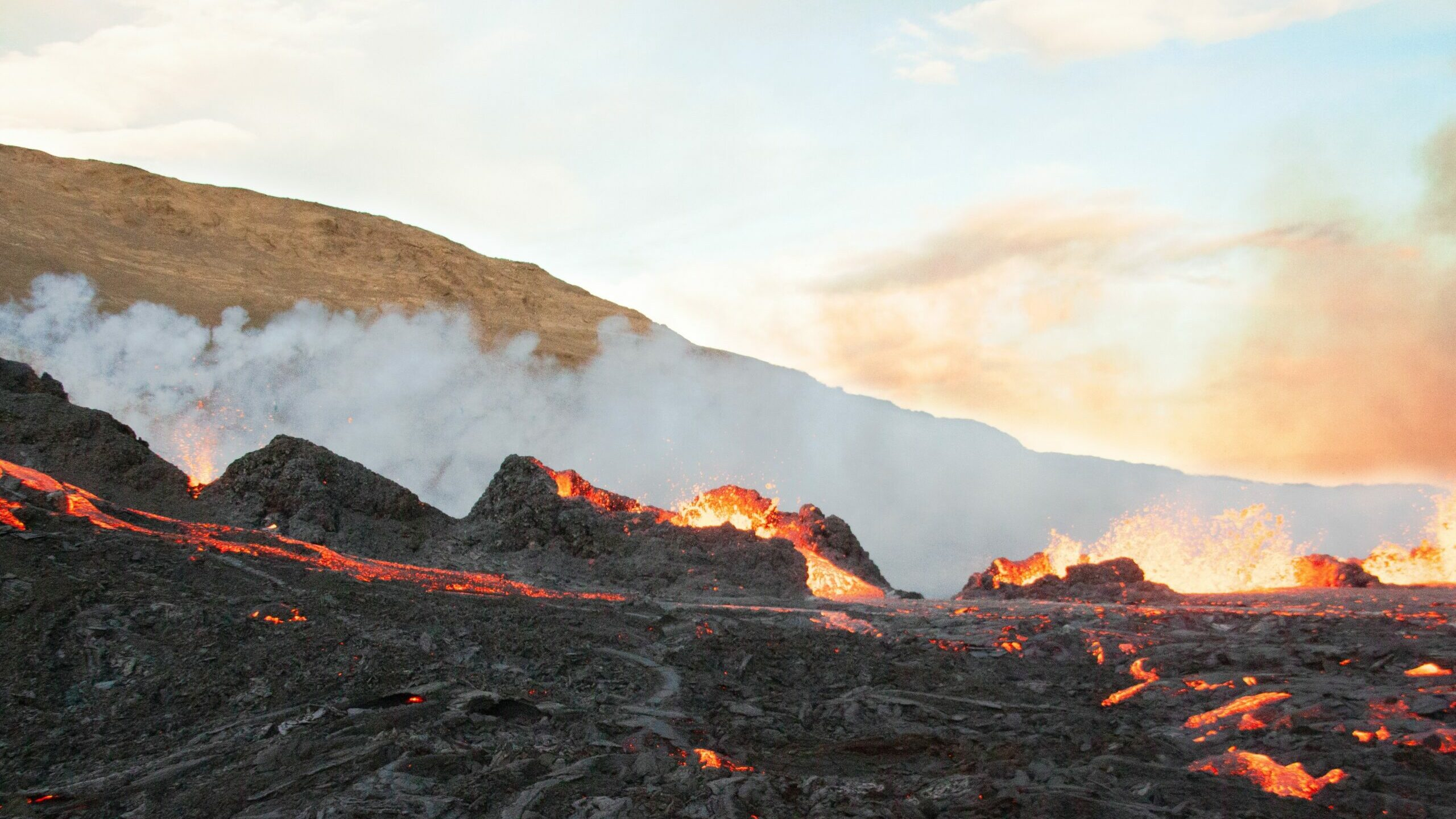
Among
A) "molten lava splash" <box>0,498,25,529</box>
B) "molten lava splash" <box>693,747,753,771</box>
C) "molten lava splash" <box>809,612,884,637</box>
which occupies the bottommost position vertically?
"molten lava splash" <box>693,747,753,771</box>

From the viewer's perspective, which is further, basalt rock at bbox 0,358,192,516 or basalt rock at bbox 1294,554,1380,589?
basalt rock at bbox 1294,554,1380,589

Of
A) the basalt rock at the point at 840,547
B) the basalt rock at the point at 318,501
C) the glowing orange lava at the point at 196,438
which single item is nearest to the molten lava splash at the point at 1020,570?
the basalt rock at the point at 840,547

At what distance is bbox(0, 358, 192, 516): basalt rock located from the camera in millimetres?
18453

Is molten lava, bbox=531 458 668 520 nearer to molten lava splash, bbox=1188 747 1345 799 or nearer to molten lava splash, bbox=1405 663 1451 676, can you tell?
molten lava splash, bbox=1405 663 1451 676

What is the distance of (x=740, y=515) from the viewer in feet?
96.2

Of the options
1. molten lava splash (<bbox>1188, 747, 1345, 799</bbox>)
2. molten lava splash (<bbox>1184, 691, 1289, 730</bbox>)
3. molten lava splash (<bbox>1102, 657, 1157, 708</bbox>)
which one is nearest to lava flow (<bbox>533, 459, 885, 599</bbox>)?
molten lava splash (<bbox>1102, 657, 1157, 708</bbox>)

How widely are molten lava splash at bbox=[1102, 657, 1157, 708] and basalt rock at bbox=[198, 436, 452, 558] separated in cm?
1496

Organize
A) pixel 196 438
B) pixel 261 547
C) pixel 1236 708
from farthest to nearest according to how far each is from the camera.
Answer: pixel 196 438
pixel 261 547
pixel 1236 708

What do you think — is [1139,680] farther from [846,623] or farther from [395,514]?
[395,514]

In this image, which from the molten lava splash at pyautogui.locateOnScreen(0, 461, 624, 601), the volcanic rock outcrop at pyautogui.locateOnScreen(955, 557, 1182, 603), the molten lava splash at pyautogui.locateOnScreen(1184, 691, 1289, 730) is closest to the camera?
the molten lava splash at pyautogui.locateOnScreen(1184, 691, 1289, 730)

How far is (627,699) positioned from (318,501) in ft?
45.7

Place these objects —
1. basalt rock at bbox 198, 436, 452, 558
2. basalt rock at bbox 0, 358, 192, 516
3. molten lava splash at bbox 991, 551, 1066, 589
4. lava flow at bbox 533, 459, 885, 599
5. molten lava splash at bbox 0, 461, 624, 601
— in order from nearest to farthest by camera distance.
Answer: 1. molten lava splash at bbox 0, 461, 624, 601
2. basalt rock at bbox 0, 358, 192, 516
3. basalt rock at bbox 198, 436, 452, 558
4. lava flow at bbox 533, 459, 885, 599
5. molten lava splash at bbox 991, 551, 1066, 589

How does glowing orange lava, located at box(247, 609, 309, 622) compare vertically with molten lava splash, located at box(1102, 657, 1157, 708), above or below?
below

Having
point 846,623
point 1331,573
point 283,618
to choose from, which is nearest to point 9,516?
point 283,618
